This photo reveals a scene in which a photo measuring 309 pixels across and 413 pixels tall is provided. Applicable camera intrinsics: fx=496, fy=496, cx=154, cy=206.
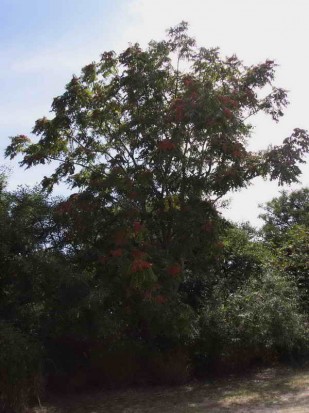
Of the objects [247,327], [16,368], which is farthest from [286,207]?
[16,368]

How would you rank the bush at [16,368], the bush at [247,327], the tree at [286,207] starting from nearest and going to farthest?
the bush at [16,368] → the bush at [247,327] → the tree at [286,207]

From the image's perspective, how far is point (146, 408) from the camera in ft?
26.8

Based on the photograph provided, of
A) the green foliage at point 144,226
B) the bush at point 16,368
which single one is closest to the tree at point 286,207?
the green foliage at point 144,226

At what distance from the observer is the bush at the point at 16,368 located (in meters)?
7.12

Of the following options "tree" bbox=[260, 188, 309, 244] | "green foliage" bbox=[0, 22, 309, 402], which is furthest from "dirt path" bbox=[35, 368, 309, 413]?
"tree" bbox=[260, 188, 309, 244]

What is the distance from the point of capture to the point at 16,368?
7316mm

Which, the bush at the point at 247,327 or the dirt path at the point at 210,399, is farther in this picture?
the bush at the point at 247,327

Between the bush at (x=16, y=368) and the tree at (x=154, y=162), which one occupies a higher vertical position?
the tree at (x=154, y=162)

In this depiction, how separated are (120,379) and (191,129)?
5085mm

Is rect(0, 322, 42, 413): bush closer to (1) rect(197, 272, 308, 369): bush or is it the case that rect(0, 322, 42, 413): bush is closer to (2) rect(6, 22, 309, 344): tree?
(2) rect(6, 22, 309, 344): tree

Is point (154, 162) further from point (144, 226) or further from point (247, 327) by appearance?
point (247, 327)

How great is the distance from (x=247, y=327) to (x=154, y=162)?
3.88m

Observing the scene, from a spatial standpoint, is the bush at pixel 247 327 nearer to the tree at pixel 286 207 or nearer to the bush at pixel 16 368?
the bush at pixel 16 368

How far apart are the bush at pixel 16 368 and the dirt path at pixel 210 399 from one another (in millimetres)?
697
